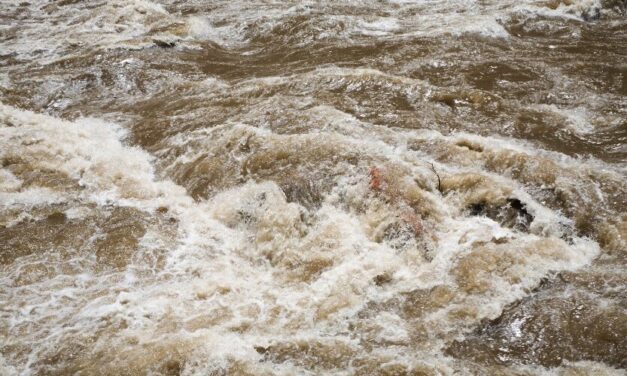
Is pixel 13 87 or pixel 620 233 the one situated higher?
pixel 13 87

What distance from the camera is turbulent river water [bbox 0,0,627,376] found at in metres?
4.05

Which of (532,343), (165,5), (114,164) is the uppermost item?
(165,5)

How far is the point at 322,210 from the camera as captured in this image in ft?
18.3

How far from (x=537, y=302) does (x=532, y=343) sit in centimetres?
45

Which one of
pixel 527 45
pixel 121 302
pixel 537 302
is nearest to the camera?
pixel 537 302

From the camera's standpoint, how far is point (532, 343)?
12.8 ft

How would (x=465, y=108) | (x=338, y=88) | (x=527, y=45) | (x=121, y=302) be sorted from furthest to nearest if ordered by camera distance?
(x=527, y=45), (x=338, y=88), (x=465, y=108), (x=121, y=302)

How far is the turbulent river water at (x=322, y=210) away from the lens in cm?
405

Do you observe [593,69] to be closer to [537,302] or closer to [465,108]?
[465,108]

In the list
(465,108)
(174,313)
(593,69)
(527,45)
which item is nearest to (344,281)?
(174,313)

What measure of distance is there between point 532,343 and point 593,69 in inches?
242

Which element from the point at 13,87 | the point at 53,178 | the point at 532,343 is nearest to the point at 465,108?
the point at 532,343

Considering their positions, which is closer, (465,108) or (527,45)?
(465,108)

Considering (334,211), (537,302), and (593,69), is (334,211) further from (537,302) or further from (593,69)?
(593,69)
